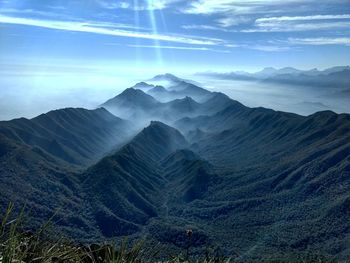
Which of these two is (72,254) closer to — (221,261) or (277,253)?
(221,261)

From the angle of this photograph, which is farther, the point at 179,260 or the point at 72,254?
the point at 179,260

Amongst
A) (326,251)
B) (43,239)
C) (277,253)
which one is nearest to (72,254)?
(43,239)

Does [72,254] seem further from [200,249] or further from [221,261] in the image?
[200,249]

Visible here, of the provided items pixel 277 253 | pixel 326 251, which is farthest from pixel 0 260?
pixel 326 251

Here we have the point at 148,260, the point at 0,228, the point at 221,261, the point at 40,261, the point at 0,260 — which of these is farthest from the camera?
the point at 221,261

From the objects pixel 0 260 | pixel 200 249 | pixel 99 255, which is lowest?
pixel 200 249

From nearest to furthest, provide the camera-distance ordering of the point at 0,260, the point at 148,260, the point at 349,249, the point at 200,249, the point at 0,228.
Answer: the point at 0,260, the point at 0,228, the point at 148,260, the point at 349,249, the point at 200,249

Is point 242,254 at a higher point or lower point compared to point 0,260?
lower

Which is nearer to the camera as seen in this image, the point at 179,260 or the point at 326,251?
the point at 179,260

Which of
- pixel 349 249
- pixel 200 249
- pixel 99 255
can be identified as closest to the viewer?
pixel 99 255
